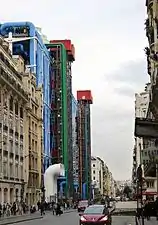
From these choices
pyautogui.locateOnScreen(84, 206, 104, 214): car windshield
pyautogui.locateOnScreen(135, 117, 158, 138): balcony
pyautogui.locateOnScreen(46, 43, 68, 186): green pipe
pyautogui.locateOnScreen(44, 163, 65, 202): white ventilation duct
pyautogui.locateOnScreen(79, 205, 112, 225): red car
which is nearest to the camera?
pyautogui.locateOnScreen(135, 117, 158, 138): balcony

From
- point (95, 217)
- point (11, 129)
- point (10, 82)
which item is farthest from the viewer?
point (11, 129)

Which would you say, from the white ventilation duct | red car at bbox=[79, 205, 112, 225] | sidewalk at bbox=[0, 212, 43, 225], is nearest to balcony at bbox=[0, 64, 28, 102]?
the white ventilation duct

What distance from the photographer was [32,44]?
124 meters

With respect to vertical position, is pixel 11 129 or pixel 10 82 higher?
pixel 10 82

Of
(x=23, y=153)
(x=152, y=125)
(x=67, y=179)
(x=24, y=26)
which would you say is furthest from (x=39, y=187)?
(x=152, y=125)

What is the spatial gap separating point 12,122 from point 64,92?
6726cm

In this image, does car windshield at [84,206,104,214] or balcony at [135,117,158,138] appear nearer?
balcony at [135,117,158,138]

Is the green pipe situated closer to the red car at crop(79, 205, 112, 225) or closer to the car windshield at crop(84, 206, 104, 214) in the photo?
the car windshield at crop(84, 206, 104, 214)

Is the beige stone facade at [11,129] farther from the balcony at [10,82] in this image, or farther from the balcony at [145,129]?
the balcony at [145,129]

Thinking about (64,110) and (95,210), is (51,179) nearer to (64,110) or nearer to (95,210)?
(64,110)

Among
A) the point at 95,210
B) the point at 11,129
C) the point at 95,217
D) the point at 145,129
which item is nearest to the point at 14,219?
the point at 95,210

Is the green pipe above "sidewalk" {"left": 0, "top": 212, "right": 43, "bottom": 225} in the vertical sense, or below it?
above

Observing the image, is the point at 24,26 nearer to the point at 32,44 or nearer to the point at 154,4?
the point at 32,44

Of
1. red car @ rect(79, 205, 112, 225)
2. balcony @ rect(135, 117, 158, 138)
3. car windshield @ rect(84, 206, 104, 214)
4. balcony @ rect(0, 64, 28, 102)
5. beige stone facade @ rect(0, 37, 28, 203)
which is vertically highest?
balcony @ rect(0, 64, 28, 102)
